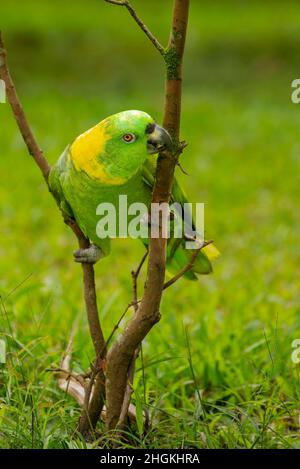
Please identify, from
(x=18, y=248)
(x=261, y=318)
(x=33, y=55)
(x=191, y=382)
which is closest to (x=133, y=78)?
(x=33, y=55)

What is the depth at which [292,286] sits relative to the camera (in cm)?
416

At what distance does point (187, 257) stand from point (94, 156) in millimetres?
521

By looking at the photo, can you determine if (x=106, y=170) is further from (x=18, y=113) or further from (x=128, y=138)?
(x=18, y=113)

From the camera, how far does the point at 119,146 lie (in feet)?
5.81

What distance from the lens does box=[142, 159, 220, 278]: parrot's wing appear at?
1.94 meters

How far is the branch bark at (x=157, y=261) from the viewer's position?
1.69 m

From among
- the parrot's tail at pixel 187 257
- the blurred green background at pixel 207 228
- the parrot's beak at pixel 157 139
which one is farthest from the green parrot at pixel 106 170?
the blurred green background at pixel 207 228

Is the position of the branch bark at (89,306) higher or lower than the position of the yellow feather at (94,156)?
lower

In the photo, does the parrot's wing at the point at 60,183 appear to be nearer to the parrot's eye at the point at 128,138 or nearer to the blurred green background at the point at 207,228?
the parrot's eye at the point at 128,138

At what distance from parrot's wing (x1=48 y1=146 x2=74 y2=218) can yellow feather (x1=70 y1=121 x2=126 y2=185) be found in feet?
0.28

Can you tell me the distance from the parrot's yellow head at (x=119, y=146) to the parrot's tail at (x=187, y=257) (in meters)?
0.39

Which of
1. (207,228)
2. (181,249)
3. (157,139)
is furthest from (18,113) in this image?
(207,228)
